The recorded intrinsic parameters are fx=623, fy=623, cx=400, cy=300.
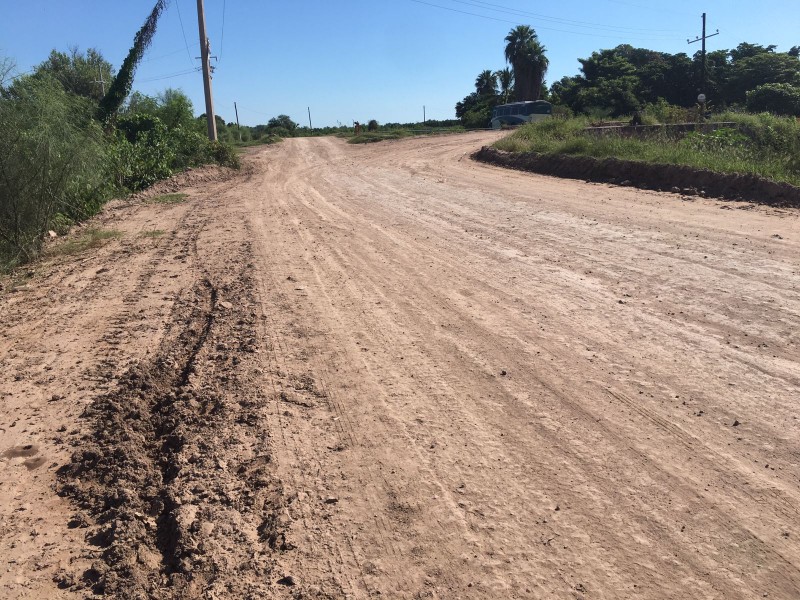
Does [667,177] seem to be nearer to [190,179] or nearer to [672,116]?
[190,179]

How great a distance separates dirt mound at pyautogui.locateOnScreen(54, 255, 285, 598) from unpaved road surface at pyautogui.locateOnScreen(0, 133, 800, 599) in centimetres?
2

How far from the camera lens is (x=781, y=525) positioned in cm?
327

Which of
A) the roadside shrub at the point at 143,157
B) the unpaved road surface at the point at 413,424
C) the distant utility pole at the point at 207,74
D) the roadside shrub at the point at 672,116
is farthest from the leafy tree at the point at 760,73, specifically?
the unpaved road surface at the point at 413,424

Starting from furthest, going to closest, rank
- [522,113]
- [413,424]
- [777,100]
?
[522,113]
[777,100]
[413,424]

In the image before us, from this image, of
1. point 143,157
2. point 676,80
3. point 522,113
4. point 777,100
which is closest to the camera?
point 143,157

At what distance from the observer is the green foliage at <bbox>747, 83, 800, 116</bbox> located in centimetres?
3656

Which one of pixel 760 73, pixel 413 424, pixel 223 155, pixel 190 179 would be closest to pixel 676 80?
pixel 760 73

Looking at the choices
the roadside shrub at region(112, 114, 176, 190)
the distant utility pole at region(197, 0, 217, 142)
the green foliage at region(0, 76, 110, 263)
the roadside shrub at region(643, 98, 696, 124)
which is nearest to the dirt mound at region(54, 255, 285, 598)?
the green foliage at region(0, 76, 110, 263)

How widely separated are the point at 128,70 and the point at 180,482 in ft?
97.9

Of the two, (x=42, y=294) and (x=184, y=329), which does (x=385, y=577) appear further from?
(x=42, y=294)

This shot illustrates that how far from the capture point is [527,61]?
66375mm

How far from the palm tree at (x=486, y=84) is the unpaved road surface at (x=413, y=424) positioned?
73.2 m

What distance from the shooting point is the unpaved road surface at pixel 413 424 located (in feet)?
10.3

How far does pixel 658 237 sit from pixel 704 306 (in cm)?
333
